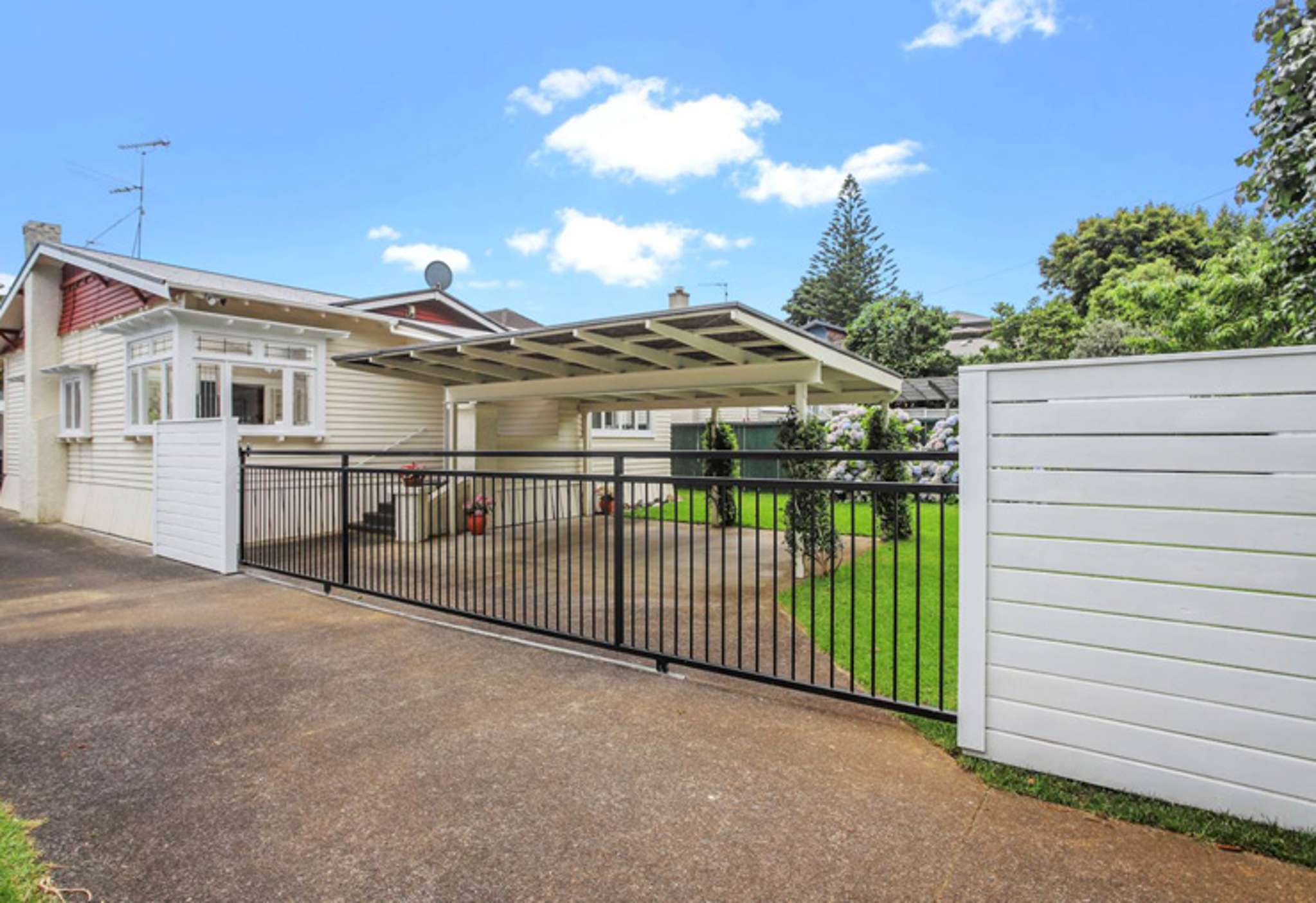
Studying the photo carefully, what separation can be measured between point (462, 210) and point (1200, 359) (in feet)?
64.7

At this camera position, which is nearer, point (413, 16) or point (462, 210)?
point (413, 16)

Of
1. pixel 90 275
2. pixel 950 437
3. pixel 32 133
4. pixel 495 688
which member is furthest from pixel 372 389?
pixel 32 133

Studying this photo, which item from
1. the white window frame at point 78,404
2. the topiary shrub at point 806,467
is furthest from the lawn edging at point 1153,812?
the white window frame at point 78,404

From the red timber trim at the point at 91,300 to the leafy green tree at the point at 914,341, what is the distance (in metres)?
22.4

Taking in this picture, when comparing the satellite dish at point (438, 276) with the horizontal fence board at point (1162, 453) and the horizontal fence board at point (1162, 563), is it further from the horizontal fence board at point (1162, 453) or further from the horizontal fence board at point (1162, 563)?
the horizontal fence board at point (1162, 563)

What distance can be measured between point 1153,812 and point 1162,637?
0.58m

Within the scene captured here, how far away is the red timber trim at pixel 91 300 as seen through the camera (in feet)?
32.0

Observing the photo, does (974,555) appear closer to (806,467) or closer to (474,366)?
(806,467)

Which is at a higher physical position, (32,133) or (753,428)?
(32,133)

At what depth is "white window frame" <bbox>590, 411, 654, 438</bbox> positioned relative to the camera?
47.4ft

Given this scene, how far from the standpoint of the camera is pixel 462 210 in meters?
19.0

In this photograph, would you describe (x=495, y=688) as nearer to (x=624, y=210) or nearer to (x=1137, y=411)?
(x=1137, y=411)

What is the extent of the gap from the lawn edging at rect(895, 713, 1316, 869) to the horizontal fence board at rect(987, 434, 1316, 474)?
1.13 meters

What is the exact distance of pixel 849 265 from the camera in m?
33.3
